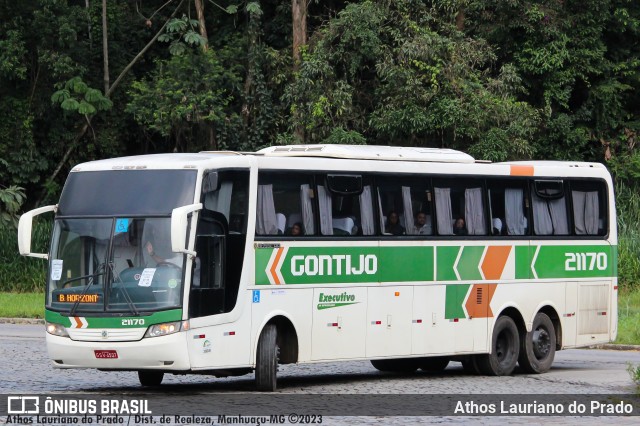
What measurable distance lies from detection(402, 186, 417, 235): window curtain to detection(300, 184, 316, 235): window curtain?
1.97m

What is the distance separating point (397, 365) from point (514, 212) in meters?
3.02

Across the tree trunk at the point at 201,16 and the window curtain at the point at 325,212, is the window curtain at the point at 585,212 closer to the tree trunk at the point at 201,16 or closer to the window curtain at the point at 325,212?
the window curtain at the point at 325,212

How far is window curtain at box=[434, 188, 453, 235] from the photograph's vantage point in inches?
803

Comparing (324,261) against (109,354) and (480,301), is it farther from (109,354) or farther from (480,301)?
(109,354)

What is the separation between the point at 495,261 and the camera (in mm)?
21156

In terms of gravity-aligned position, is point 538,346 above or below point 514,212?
below

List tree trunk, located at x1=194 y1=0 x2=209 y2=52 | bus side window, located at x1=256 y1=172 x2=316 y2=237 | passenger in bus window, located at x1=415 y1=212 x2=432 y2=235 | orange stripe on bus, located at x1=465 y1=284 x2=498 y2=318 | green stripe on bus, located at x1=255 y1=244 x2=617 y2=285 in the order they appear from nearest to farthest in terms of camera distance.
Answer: bus side window, located at x1=256 y1=172 x2=316 y2=237, green stripe on bus, located at x1=255 y1=244 x2=617 y2=285, passenger in bus window, located at x1=415 y1=212 x2=432 y2=235, orange stripe on bus, located at x1=465 y1=284 x2=498 y2=318, tree trunk, located at x1=194 y1=0 x2=209 y2=52

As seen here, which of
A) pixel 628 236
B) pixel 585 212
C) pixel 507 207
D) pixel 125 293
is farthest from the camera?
pixel 628 236

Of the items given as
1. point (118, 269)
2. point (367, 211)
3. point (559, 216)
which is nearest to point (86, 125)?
point (559, 216)

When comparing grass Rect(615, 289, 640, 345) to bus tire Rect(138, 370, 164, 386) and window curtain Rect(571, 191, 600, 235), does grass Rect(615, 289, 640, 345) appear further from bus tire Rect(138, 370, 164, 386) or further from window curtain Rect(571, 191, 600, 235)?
bus tire Rect(138, 370, 164, 386)

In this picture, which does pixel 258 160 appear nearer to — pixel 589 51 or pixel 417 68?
pixel 417 68

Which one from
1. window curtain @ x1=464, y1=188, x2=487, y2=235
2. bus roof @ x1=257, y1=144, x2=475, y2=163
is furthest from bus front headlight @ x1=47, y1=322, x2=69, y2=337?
window curtain @ x1=464, y1=188, x2=487, y2=235

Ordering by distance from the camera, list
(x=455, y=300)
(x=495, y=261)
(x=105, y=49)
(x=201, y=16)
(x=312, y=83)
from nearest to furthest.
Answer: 1. (x=455, y=300)
2. (x=495, y=261)
3. (x=312, y=83)
4. (x=201, y=16)
5. (x=105, y=49)

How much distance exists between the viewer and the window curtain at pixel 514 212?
70.8 ft
